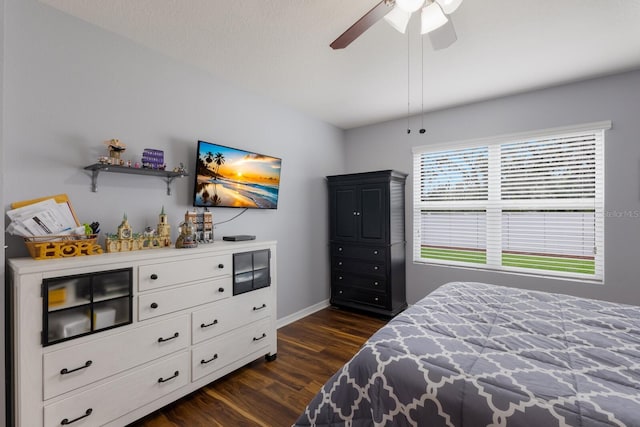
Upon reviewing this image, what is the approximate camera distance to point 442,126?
3617 mm

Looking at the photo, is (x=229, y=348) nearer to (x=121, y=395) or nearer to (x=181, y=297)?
(x=181, y=297)

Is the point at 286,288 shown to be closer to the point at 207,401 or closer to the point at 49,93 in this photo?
the point at 207,401

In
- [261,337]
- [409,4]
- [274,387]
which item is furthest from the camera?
[261,337]

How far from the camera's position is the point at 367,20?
1487mm

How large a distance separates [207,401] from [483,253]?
3201mm

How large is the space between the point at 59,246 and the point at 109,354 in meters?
0.67

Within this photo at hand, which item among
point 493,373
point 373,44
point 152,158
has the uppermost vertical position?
point 373,44

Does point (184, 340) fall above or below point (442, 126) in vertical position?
below

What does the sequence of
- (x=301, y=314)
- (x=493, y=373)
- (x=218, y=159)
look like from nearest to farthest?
(x=493, y=373) < (x=218, y=159) < (x=301, y=314)

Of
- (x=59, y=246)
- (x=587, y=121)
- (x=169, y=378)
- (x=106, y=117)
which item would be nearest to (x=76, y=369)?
(x=169, y=378)

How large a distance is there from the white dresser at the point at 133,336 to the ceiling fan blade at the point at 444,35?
6.33 ft

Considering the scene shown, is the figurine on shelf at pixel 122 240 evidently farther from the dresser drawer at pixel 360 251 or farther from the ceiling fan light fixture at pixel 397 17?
the dresser drawer at pixel 360 251

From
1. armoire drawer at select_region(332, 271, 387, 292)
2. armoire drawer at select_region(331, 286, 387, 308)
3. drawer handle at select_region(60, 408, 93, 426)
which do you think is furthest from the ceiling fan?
armoire drawer at select_region(331, 286, 387, 308)

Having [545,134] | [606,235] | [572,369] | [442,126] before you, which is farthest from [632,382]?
[442,126]
